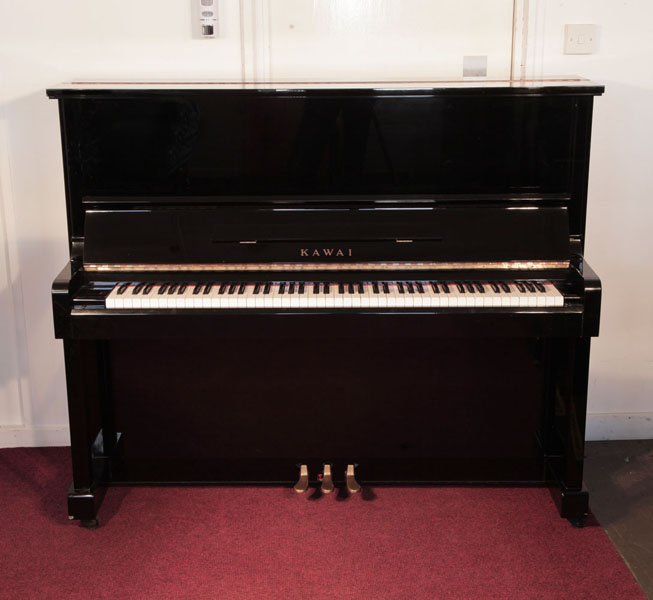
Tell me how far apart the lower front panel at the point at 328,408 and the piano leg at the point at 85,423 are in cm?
5

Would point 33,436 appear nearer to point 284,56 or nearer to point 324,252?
point 324,252

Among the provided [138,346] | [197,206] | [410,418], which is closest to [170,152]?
[197,206]

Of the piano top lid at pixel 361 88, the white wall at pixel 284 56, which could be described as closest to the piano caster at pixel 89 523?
the white wall at pixel 284 56

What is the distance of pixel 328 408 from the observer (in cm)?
291

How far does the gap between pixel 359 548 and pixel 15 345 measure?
4.94ft

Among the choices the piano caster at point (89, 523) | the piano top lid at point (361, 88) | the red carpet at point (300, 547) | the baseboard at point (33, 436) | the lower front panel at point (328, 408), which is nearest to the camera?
the red carpet at point (300, 547)

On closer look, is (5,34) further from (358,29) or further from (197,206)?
(358,29)

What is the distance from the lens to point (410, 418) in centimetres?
292

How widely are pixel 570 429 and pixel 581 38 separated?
1329mm

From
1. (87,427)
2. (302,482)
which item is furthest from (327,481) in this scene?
(87,427)

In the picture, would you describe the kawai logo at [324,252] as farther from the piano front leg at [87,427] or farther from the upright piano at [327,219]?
the piano front leg at [87,427]

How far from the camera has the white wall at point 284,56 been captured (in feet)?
9.62

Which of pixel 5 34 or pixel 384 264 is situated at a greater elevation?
pixel 5 34

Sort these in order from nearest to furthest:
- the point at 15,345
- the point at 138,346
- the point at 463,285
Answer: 1. the point at 463,285
2. the point at 138,346
3. the point at 15,345
